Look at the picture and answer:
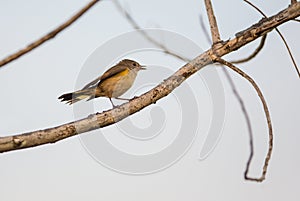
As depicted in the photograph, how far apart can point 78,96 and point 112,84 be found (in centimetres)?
34

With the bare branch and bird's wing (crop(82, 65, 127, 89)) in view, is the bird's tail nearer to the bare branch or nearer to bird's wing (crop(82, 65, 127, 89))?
bird's wing (crop(82, 65, 127, 89))

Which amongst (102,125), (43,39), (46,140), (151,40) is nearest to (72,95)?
(151,40)

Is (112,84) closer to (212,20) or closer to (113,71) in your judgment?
(113,71)

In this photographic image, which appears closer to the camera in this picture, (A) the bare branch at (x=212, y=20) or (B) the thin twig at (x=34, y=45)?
(B) the thin twig at (x=34, y=45)

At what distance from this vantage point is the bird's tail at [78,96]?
1.31 m

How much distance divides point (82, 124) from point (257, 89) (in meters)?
0.42

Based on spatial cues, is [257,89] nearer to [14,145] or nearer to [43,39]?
[14,145]

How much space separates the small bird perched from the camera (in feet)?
4.79

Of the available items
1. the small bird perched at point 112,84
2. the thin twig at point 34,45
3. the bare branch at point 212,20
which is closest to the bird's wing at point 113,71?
the small bird perched at point 112,84

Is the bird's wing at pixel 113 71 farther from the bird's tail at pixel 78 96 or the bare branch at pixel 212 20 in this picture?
the bare branch at pixel 212 20

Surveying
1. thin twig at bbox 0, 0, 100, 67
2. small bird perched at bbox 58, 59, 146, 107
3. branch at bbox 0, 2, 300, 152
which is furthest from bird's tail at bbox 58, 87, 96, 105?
thin twig at bbox 0, 0, 100, 67

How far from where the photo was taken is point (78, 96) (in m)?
1.38

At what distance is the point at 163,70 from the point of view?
4.52 ft

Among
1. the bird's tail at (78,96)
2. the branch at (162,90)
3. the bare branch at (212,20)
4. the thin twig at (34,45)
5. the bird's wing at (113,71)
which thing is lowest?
the thin twig at (34,45)
